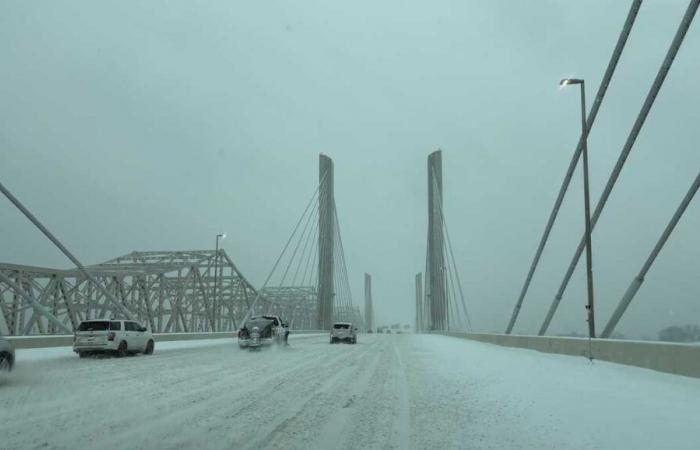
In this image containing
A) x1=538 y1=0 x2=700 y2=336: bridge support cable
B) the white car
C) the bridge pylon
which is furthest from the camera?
the bridge pylon

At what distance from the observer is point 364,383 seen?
1454cm

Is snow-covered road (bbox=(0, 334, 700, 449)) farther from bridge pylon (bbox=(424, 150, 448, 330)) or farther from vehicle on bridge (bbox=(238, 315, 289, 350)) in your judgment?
bridge pylon (bbox=(424, 150, 448, 330))

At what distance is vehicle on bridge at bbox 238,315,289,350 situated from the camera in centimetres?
3297

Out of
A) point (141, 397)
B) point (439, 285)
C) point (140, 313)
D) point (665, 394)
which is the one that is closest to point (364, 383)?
point (141, 397)

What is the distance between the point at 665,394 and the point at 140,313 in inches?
2402

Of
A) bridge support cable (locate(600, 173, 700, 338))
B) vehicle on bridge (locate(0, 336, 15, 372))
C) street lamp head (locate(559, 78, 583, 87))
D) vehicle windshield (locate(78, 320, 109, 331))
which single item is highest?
street lamp head (locate(559, 78, 583, 87))

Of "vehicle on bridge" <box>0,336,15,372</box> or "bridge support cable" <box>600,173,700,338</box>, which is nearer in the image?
"vehicle on bridge" <box>0,336,15,372</box>

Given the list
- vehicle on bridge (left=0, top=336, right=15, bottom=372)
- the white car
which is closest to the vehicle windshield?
A: the white car

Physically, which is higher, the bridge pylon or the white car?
the bridge pylon

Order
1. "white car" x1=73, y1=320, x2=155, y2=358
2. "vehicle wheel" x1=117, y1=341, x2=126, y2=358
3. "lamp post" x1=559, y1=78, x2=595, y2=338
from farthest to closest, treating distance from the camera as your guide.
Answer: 1. "vehicle wheel" x1=117, y1=341, x2=126, y2=358
2. "white car" x1=73, y1=320, x2=155, y2=358
3. "lamp post" x1=559, y1=78, x2=595, y2=338

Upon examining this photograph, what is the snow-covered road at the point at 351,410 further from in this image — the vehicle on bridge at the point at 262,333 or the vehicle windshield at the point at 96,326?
the vehicle on bridge at the point at 262,333

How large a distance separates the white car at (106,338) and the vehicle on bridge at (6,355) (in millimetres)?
10655

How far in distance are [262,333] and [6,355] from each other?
1970 centimetres

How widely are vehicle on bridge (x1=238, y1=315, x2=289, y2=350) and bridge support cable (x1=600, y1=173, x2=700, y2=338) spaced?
60.9 ft
